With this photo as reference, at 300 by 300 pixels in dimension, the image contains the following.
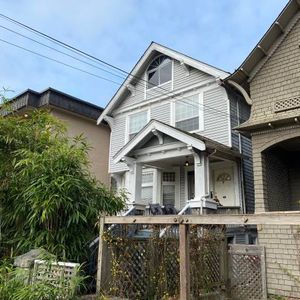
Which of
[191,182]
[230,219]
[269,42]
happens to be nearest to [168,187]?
[191,182]

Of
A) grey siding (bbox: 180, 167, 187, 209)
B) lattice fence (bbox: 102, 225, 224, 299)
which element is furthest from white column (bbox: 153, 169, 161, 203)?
lattice fence (bbox: 102, 225, 224, 299)

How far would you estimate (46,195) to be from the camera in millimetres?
6266

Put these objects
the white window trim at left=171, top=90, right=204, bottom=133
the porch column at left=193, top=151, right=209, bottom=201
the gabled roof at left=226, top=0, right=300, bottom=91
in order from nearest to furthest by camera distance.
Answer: the gabled roof at left=226, top=0, right=300, bottom=91, the porch column at left=193, top=151, right=209, bottom=201, the white window trim at left=171, top=90, right=204, bottom=133

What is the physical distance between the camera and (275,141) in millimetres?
8422

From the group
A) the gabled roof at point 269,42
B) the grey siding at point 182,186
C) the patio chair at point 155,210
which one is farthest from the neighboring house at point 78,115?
the gabled roof at point 269,42

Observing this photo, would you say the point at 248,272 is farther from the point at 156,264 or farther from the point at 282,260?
the point at 156,264

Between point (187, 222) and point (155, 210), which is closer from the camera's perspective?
point (187, 222)

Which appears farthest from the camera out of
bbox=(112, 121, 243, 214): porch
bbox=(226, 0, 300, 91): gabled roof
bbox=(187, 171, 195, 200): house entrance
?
bbox=(187, 171, 195, 200): house entrance

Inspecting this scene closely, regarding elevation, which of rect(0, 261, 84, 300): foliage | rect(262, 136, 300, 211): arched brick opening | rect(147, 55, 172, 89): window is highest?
rect(147, 55, 172, 89): window

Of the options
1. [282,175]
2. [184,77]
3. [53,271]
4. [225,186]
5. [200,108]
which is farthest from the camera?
[184,77]

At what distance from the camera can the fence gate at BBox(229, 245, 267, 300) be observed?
6.86 metres

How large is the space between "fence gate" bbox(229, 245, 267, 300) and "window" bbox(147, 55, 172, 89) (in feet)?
27.3

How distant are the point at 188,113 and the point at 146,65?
3159mm

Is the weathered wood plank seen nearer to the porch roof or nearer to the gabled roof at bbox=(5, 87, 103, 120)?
the porch roof
